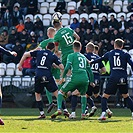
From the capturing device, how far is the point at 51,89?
17.1 metres

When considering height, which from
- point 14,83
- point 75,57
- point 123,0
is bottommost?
point 14,83

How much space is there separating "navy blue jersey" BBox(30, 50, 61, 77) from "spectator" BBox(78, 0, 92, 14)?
44.5 ft

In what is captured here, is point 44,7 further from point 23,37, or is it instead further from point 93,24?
point 93,24

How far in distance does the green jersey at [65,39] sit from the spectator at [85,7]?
12065 millimetres

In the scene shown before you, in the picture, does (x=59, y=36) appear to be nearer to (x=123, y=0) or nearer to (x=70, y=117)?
(x=70, y=117)

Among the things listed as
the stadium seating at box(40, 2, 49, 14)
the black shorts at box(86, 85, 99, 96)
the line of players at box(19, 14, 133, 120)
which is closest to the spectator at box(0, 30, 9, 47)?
the stadium seating at box(40, 2, 49, 14)

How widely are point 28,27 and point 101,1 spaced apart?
3688mm

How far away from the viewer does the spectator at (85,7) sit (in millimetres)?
30250

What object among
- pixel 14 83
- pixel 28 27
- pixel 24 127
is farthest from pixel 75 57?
pixel 28 27

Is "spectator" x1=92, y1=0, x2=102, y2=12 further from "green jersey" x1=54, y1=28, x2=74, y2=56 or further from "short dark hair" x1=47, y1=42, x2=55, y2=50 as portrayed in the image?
"short dark hair" x1=47, y1=42, x2=55, y2=50

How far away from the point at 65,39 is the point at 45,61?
1.53 meters

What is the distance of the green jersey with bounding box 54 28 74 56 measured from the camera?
18062mm

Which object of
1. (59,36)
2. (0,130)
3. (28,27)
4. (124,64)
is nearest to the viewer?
(0,130)

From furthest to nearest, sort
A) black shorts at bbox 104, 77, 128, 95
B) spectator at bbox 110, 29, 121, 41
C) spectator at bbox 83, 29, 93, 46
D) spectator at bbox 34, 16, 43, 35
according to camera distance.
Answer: spectator at bbox 34, 16, 43, 35 → spectator at bbox 83, 29, 93, 46 → spectator at bbox 110, 29, 121, 41 → black shorts at bbox 104, 77, 128, 95
